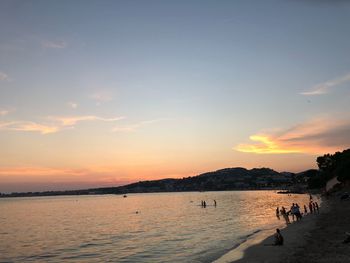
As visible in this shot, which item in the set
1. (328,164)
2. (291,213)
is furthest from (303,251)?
(328,164)

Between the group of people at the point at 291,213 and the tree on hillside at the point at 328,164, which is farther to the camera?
the tree on hillside at the point at 328,164

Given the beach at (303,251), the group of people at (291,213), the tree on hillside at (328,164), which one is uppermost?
the tree on hillside at (328,164)

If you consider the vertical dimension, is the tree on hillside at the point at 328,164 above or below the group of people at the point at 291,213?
above

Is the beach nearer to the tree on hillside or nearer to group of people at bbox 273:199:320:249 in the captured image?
group of people at bbox 273:199:320:249

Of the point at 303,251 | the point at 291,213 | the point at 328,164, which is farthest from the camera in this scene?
the point at 328,164

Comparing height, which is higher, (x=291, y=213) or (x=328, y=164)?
(x=328, y=164)

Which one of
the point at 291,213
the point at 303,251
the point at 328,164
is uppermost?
the point at 328,164

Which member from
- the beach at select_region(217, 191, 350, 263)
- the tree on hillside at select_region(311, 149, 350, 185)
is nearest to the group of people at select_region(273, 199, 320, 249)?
the beach at select_region(217, 191, 350, 263)

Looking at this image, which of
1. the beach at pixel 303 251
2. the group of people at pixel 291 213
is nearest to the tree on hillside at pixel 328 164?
the group of people at pixel 291 213

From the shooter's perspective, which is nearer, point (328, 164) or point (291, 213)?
point (291, 213)

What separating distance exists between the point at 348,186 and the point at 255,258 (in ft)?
300

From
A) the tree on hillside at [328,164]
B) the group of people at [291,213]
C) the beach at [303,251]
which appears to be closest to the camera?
the beach at [303,251]

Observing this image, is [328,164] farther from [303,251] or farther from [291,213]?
[303,251]

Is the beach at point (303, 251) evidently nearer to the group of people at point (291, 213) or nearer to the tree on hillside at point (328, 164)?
the group of people at point (291, 213)
